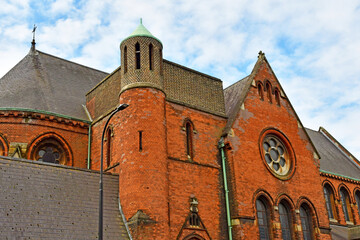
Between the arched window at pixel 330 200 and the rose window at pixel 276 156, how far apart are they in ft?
32.3

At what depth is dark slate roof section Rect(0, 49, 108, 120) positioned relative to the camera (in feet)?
81.4

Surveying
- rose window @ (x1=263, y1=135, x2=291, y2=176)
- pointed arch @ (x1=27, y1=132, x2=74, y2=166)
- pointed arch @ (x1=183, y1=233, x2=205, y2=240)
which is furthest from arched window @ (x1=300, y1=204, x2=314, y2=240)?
pointed arch @ (x1=27, y1=132, x2=74, y2=166)

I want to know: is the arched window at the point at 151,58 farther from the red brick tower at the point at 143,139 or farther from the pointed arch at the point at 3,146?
the pointed arch at the point at 3,146

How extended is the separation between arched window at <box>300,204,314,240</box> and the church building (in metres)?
0.06

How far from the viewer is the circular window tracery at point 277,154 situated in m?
24.8

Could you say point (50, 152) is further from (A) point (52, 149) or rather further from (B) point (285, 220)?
(B) point (285, 220)

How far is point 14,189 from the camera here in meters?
16.6

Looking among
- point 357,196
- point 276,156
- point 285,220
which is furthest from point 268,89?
point 357,196

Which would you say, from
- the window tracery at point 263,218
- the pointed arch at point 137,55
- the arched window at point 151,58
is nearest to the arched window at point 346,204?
the window tracery at point 263,218

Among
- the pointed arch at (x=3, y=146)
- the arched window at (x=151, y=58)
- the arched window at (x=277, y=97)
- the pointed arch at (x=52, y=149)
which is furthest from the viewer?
the arched window at (x=277, y=97)

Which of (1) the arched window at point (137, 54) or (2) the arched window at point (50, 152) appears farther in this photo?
(2) the arched window at point (50, 152)

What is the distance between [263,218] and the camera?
22.8 meters

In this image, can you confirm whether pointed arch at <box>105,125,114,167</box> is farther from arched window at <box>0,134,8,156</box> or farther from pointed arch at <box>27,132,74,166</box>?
arched window at <box>0,134,8,156</box>

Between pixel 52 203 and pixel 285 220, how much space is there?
13.5 m
